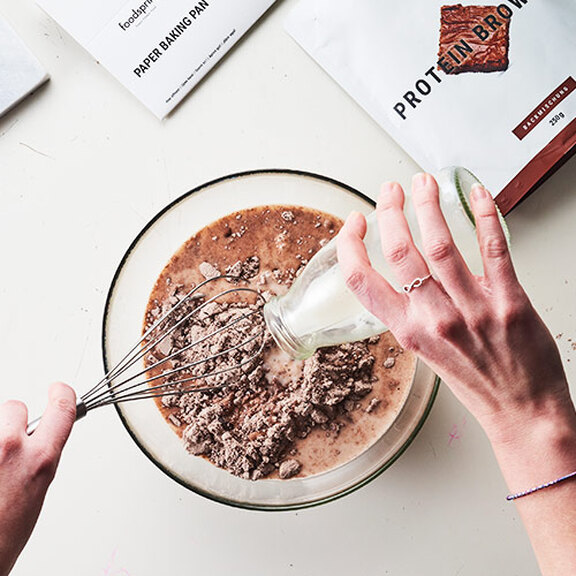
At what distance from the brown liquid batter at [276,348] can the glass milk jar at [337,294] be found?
0.18 ft

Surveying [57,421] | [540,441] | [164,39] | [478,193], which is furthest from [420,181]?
[164,39]

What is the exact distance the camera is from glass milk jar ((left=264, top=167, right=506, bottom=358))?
1.76 ft

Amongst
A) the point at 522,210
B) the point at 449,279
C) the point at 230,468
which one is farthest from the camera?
the point at 522,210

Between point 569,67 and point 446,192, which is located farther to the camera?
point 569,67

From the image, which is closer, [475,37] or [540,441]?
[540,441]

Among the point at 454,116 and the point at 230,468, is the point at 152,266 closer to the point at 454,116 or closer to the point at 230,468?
the point at 230,468

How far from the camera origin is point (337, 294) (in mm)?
599

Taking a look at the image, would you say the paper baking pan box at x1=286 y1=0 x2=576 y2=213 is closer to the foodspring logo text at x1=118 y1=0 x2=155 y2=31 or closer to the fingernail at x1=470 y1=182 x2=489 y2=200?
the foodspring logo text at x1=118 y1=0 x2=155 y2=31

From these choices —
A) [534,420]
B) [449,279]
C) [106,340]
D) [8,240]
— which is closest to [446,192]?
[449,279]

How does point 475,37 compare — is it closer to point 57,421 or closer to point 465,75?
point 465,75

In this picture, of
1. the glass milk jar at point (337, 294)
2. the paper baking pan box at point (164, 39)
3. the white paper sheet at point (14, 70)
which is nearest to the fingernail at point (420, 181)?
the glass milk jar at point (337, 294)

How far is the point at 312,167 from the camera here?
2.72 ft

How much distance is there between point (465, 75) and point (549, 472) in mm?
492

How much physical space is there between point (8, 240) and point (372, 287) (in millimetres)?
540
